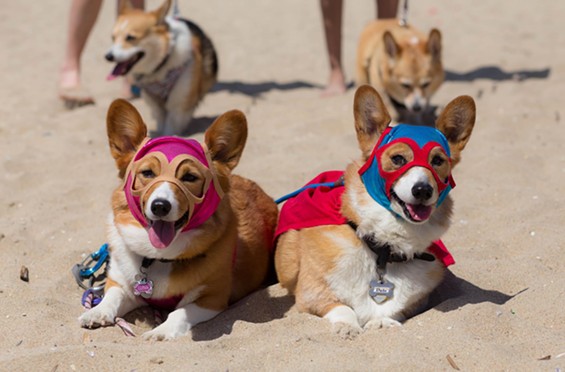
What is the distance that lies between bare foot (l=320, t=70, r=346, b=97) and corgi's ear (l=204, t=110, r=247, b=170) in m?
3.71

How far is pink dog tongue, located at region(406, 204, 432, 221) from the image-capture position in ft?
9.86

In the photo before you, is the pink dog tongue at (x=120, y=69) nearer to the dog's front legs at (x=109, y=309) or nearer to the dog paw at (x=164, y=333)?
the dog's front legs at (x=109, y=309)

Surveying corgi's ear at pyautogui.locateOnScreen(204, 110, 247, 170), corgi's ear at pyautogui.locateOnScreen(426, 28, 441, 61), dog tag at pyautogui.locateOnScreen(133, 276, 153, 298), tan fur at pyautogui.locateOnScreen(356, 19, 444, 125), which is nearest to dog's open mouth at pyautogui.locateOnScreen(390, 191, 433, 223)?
corgi's ear at pyautogui.locateOnScreen(204, 110, 247, 170)

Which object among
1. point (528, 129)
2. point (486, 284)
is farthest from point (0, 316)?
point (528, 129)

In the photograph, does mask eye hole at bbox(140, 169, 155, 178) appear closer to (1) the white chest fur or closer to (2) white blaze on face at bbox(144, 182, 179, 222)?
(2) white blaze on face at bbox(144, 182, 179, 222)

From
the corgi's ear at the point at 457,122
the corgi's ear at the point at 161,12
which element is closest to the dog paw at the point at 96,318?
the corgi's ear at the point at 457,122

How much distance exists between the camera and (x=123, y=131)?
325cm

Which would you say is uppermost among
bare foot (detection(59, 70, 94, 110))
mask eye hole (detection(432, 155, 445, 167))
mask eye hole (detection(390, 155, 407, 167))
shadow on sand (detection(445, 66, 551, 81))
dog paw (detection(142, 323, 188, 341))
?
mask eye hole (detection(390, 155, 407, 167))

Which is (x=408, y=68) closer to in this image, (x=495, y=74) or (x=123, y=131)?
(x=495, y=74)

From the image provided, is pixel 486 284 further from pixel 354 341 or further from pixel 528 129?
pixel 528 129

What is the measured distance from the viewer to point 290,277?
3453 mm

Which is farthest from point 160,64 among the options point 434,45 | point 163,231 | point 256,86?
point 163,231

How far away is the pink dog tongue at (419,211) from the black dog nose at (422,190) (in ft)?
0.20

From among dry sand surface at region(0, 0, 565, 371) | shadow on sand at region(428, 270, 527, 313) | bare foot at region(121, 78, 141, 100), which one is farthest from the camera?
bare foot at region(121, 78, 141, 100)
